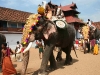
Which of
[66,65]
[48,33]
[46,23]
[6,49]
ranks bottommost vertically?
[66,65]

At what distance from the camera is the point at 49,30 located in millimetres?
5914

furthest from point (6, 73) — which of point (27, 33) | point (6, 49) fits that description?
point (27, 33)

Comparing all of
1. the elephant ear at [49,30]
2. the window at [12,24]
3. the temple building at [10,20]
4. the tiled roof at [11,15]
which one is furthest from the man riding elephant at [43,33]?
the window at [12,24]

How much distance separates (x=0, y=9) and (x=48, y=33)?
20.3 m

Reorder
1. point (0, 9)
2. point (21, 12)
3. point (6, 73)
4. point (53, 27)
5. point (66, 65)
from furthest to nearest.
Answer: point (21, 12) → point (0, 9) → point (66, 65) → point (53, 27) → point (6, 73)

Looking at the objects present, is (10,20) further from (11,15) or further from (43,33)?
(43,33)

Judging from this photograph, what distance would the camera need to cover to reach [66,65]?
7668 millimetres

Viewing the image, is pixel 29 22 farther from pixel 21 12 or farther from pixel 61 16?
pixel 21 12

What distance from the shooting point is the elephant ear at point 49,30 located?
5750 mm

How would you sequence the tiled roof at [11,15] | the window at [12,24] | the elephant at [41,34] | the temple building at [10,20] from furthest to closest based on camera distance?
the window at [12,24] → the tiled roof at [11,15] → the temple building at [10,20] → the elephant at [41,34]

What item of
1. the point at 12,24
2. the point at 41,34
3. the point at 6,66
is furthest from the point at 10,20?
the point at 41,34

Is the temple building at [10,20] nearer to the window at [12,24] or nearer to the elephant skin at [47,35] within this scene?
the window at [12,24]

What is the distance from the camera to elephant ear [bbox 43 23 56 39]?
18.9 ft

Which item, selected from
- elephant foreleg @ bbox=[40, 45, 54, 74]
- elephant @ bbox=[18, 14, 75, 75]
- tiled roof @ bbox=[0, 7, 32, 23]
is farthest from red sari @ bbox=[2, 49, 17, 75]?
tiled roof @ bbox=[0, 7, 32, 23]
